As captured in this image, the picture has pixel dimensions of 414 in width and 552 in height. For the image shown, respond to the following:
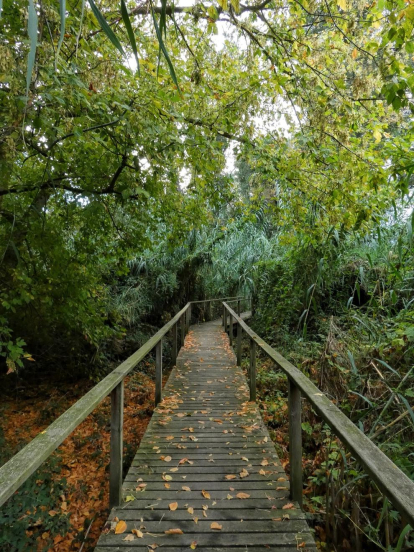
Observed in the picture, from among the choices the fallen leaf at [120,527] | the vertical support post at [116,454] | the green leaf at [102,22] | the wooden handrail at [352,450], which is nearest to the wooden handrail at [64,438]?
the vertical support post at [116,454]

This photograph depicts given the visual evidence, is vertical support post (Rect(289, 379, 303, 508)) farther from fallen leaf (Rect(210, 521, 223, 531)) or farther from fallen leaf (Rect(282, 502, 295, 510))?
fallen leaf (Rect(210, 521, 223, 531))

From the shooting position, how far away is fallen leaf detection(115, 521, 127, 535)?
7.94ft

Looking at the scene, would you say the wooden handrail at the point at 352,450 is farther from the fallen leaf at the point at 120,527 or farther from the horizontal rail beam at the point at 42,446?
the horizontal rail beam at the point at 42,446

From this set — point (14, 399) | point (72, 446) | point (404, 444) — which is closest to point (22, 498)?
point (72, 446)

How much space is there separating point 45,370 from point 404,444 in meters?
8.72

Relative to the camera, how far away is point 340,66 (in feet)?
16.2

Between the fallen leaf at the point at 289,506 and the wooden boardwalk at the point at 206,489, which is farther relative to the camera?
the fallen leaf at the point at 289,506

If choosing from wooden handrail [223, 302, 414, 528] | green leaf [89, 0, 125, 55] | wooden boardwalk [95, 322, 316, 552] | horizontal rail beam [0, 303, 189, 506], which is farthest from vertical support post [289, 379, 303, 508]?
green leaf [89, 0, 125, 55]

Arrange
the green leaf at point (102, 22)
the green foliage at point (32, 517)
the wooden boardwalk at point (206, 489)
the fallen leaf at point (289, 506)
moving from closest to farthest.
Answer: the green leaf at point (102, 22), the wooden boardwalk at point (206, 489), the fallen leaf at point (289, 506), the green foliage at point (32, 517)

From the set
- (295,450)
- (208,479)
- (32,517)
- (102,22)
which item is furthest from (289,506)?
(102,22)

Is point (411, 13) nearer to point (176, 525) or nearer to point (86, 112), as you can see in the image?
point (86, 112)

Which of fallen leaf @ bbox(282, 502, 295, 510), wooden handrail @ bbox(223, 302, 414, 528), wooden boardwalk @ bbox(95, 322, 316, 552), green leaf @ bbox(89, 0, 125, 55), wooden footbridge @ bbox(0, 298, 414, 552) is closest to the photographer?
green leaf @ bbox(89, 0, 125, 55)

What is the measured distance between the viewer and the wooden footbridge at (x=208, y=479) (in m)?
A: 1.68

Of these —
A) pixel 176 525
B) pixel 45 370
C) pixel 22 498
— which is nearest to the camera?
pixel 176 525
